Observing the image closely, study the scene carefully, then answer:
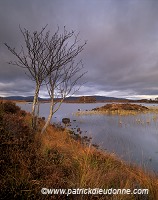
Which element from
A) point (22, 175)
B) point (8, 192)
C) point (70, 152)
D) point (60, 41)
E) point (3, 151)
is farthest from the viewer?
point (60, 41)

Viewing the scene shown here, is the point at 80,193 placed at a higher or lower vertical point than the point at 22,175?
lower

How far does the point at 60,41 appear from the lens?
772 cm

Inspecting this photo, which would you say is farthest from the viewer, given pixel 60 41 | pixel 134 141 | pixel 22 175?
pixel 134 141

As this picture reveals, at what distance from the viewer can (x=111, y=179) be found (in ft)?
13.4

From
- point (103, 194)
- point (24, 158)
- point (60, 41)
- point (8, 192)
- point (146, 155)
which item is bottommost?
point (146, 155)

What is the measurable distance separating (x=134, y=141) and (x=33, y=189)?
8.05m

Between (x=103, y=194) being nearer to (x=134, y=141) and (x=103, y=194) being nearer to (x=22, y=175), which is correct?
(x=22, y=175)

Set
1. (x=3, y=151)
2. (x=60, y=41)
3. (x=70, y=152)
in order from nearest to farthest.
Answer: (x=3, y=151)
(x=70, y=152)
(x=60, y=41)

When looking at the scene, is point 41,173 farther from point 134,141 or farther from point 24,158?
point 134,141

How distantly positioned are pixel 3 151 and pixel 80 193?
189 cm

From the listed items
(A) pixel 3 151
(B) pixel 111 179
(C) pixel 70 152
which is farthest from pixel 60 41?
(B) pixel 111 179

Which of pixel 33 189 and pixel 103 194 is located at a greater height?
pixel 33 189

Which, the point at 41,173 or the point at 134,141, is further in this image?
the point at 134,141

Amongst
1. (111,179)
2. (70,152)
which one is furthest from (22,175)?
(70,152)
